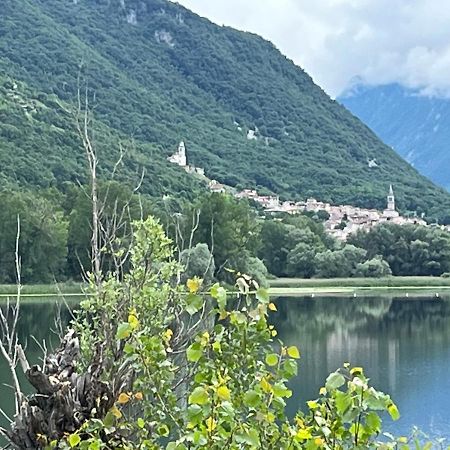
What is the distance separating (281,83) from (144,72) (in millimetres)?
27020

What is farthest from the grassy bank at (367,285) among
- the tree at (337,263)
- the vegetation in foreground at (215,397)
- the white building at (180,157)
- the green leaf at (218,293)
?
the white building at (180,157)

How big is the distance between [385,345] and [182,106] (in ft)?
412

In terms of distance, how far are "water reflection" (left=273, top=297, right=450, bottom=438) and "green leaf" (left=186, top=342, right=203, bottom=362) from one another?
15.8 meters

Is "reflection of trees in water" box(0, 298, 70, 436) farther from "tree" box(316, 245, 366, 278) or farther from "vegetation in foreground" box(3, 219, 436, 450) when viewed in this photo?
"tree" box(316, 245, 366, 278)

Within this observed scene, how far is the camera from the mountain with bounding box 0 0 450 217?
101 m

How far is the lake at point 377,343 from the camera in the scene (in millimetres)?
21969

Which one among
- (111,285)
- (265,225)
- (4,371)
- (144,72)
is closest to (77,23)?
(144,72)

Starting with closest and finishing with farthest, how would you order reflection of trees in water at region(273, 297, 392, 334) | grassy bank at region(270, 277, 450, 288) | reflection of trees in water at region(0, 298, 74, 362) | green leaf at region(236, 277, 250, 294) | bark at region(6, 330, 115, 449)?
green leaf at region(236, 277, 250, 294) < bark at region(6, 330, 115, 449) < reflection of trees in water at region(0, 298, 74, 362) < reflection of trees in water at region(273, 297, 392, 334) < grassy bank at region(270, 277, 450, 288)

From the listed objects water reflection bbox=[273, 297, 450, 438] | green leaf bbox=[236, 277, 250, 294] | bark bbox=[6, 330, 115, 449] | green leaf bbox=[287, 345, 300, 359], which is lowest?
water reflection bbox=[273, 297, 450, 438]

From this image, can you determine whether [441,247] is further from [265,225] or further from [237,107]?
[237,107]

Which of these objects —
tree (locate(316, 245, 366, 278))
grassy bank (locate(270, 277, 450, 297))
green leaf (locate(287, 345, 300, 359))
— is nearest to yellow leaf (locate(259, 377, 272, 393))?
green leaf (locate(287, 345, 300, 359))

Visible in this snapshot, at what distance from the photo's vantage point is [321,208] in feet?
382

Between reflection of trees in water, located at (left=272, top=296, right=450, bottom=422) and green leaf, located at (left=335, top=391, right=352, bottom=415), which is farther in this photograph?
reflection of trees in water, located at (left=272, top=296, right=450, bottom=422)

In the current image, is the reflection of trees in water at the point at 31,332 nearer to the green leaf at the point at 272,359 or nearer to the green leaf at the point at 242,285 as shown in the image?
the green leaf at the point at 242,285
